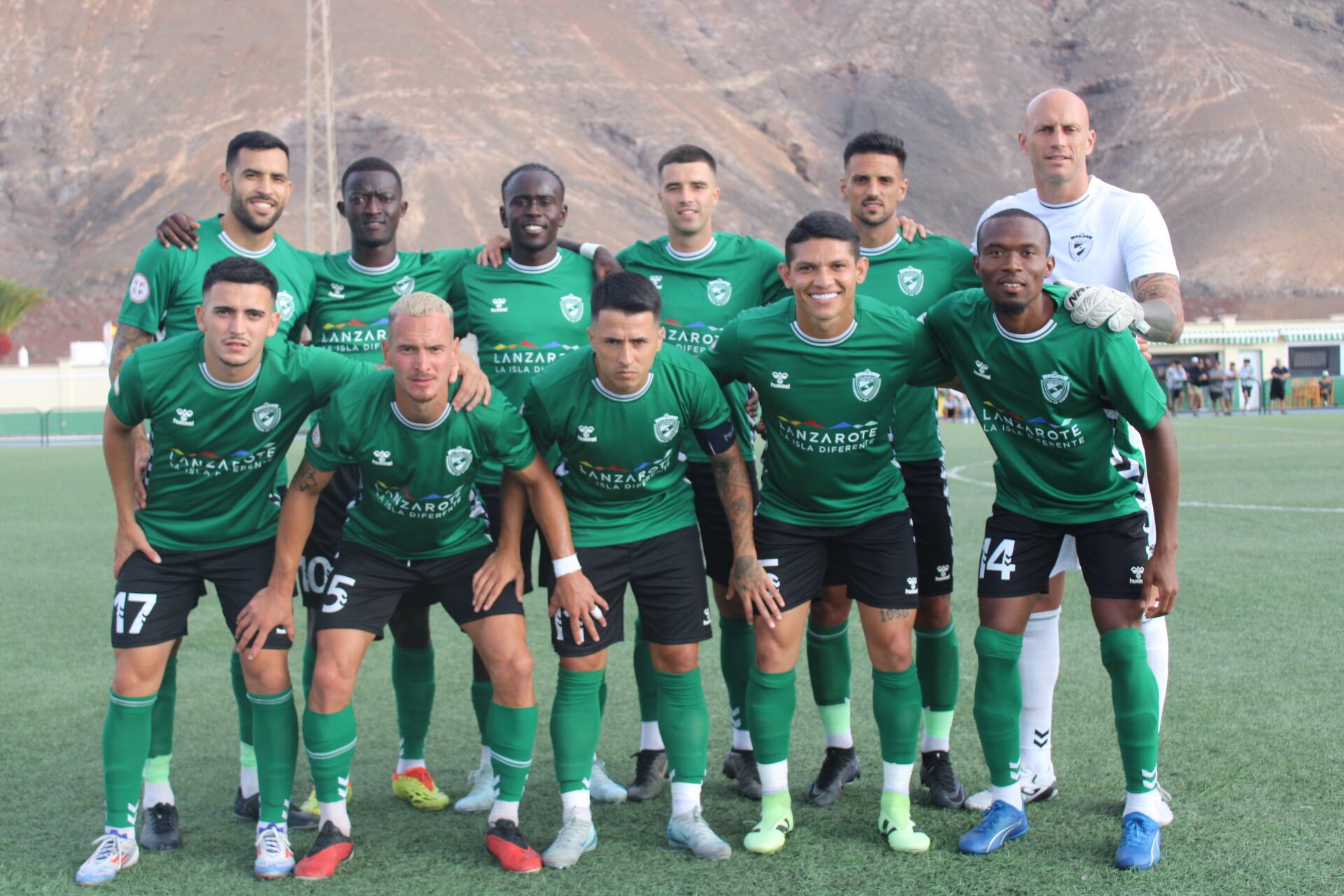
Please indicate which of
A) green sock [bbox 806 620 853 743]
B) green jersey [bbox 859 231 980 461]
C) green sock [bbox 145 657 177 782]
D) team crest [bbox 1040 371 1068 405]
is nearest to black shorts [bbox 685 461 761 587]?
green sock [bbox 806 620 853 743]

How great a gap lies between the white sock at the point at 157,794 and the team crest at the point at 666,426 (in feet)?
7.18

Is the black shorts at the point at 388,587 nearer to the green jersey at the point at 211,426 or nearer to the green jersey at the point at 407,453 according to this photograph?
the green jersey at the point at 407,453

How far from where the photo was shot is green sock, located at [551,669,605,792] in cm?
437

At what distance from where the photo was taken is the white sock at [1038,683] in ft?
15.5

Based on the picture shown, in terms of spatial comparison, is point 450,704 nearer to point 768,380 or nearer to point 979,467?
point 768,380

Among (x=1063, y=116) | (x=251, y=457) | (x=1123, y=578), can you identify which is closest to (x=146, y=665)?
(x=251, y=457)

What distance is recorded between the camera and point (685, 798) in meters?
4.35

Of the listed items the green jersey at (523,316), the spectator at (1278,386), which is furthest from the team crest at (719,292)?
the spectator at (1278,386)

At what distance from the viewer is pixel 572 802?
433 centimetres

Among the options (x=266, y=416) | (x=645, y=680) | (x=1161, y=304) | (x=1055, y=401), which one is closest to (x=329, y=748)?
(x=266, y=416)

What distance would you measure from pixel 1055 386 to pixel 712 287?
1589 millimetres

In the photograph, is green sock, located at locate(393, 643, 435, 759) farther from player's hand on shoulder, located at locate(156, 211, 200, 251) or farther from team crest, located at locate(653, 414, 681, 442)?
player's hand on shoulder, located at locate(156, 211, 200, 251)

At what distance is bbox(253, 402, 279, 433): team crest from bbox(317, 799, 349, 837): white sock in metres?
1.32

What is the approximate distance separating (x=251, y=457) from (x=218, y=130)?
85.7 metres
